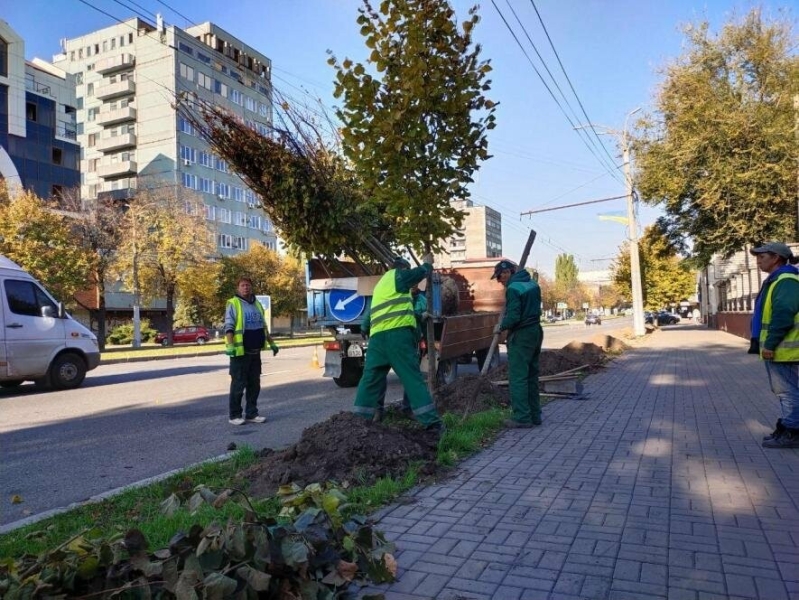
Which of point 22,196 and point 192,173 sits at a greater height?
point 192,173

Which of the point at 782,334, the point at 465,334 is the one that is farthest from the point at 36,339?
the point at 782,334

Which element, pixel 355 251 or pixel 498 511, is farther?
pixel 355 251

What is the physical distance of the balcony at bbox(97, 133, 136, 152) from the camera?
6219 centimetres

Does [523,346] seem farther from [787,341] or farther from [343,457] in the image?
[343,457]

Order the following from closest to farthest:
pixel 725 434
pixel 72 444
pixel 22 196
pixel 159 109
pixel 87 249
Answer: pixel 725 434 < pixel 72 444 < pixel 22 196 < pixel 87 249 < pixel 159 109

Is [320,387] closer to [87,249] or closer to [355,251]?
[355,251]

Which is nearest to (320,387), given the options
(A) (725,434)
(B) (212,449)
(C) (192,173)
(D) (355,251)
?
(D) (355,251)

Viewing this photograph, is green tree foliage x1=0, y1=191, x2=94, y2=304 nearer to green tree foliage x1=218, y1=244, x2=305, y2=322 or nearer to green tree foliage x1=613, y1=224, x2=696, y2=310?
green tree foliage x1=218, y1=244, x2=305, y2=322

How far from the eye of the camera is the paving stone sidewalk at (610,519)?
3137mm

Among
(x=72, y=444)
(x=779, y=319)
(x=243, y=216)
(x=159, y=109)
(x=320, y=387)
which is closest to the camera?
(x=779, y=319)

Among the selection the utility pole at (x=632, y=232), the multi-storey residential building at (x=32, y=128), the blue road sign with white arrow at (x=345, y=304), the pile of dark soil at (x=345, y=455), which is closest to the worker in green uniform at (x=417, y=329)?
the pile of dark soil at (x=345, y=455)

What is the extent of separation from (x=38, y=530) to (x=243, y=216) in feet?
219

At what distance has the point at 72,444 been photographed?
723 centimetres

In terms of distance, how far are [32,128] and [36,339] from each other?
43.2 meters
